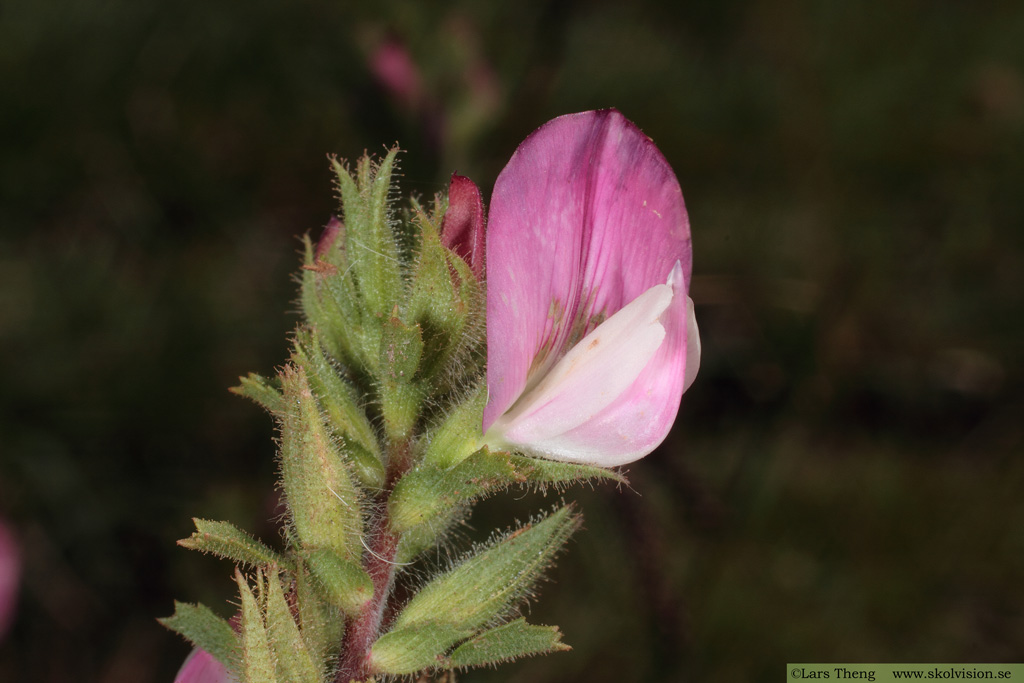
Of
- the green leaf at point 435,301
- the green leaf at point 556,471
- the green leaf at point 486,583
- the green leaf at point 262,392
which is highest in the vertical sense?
the green leaf at point 435,301

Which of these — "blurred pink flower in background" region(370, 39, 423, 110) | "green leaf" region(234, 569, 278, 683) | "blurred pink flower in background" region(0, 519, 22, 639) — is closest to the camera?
"green leaf" region(234, 569, 278, 683)

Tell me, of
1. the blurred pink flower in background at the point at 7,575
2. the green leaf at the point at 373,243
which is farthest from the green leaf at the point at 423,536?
the blurred pink flower in background at the point at 7,575

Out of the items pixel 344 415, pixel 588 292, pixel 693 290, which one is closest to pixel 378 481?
pixel 344 415

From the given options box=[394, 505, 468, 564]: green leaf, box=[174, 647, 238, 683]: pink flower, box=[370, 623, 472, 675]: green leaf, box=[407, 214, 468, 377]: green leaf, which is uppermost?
box=[407, 214, 468, 377]: green leaf

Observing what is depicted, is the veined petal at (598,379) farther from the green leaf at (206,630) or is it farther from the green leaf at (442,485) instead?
the green leaf at (206,630)

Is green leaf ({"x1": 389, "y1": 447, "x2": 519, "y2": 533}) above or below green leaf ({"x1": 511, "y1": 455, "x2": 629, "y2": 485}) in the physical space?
below

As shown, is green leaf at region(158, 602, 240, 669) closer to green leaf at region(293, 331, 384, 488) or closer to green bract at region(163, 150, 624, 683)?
green bract at region(163, 150, 624, 683)

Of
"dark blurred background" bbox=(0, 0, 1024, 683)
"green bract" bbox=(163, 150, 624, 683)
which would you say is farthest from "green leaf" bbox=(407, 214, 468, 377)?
"dark blurred background" bbox=(0, 0, 1024, 683)

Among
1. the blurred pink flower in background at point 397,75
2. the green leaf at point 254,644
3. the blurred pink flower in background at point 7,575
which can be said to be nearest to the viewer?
the green leaf at point 254,644
